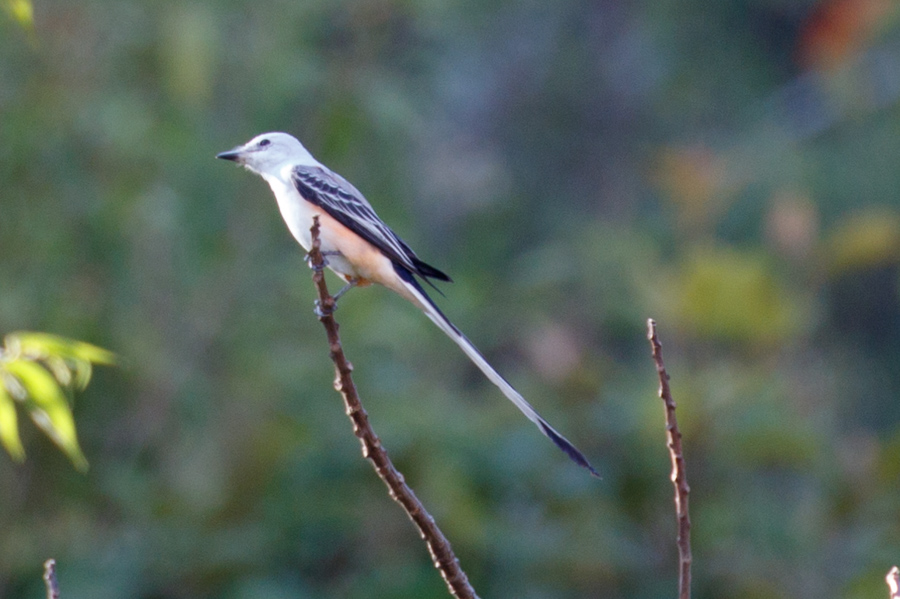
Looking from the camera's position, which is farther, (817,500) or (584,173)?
(584,173)

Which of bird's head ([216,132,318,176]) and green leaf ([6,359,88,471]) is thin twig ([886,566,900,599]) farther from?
bird's head ([216,132,318,176])

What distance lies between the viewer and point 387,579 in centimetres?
695

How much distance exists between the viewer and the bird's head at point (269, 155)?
4855 mm

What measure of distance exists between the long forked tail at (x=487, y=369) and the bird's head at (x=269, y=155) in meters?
0.77

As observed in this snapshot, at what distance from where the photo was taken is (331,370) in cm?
859

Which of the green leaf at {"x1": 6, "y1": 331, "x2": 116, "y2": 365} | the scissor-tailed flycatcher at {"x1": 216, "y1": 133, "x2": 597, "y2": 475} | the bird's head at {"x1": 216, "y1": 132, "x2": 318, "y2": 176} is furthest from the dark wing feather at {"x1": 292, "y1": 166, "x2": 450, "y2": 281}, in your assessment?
the green leaf at {"x1": 6, "y1": 331, "x2": 116, "y2": 365}

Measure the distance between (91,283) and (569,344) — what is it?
10.1 feet

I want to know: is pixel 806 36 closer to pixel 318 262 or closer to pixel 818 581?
pixel 818 581

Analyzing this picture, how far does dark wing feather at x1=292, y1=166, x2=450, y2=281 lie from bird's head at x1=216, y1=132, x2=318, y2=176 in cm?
14

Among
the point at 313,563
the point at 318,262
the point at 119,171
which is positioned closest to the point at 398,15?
the point at 119,171

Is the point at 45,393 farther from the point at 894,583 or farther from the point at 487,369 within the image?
the point at 894,583

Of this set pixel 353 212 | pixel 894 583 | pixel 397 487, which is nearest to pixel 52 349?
pixel 397 487

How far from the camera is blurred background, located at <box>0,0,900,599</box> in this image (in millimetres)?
7297

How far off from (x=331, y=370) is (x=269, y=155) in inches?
151
